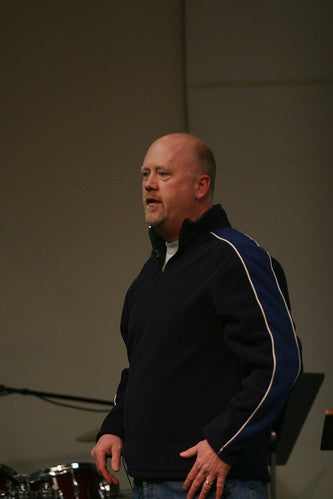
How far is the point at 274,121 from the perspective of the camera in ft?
15.8

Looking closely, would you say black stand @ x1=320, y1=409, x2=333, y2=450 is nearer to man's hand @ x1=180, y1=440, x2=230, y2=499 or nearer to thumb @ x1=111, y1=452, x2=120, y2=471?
thumb @ x1=111, y1=452, x2=120, y2=471

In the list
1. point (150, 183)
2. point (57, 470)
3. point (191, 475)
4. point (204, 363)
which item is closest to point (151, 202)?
point (150, 183)

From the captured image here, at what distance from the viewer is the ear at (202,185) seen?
223 centimetres

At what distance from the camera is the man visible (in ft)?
6.14

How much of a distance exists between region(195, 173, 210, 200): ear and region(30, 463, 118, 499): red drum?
1.93 metres

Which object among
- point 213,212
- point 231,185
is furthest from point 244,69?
point 213,212

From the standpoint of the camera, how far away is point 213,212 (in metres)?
2.18

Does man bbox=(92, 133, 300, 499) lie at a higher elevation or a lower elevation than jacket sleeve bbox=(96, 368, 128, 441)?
higher

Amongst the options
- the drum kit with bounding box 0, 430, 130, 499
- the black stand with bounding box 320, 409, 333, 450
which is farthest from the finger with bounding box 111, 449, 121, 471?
the drum kit with bounding box 0, 430, 130, 499

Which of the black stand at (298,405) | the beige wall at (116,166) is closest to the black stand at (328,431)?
the black stand at (298,405)

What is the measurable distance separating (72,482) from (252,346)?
212cm

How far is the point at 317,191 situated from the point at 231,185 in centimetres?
48

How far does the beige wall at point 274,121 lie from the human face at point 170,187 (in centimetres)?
257

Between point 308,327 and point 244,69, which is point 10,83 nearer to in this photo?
point 244,69
